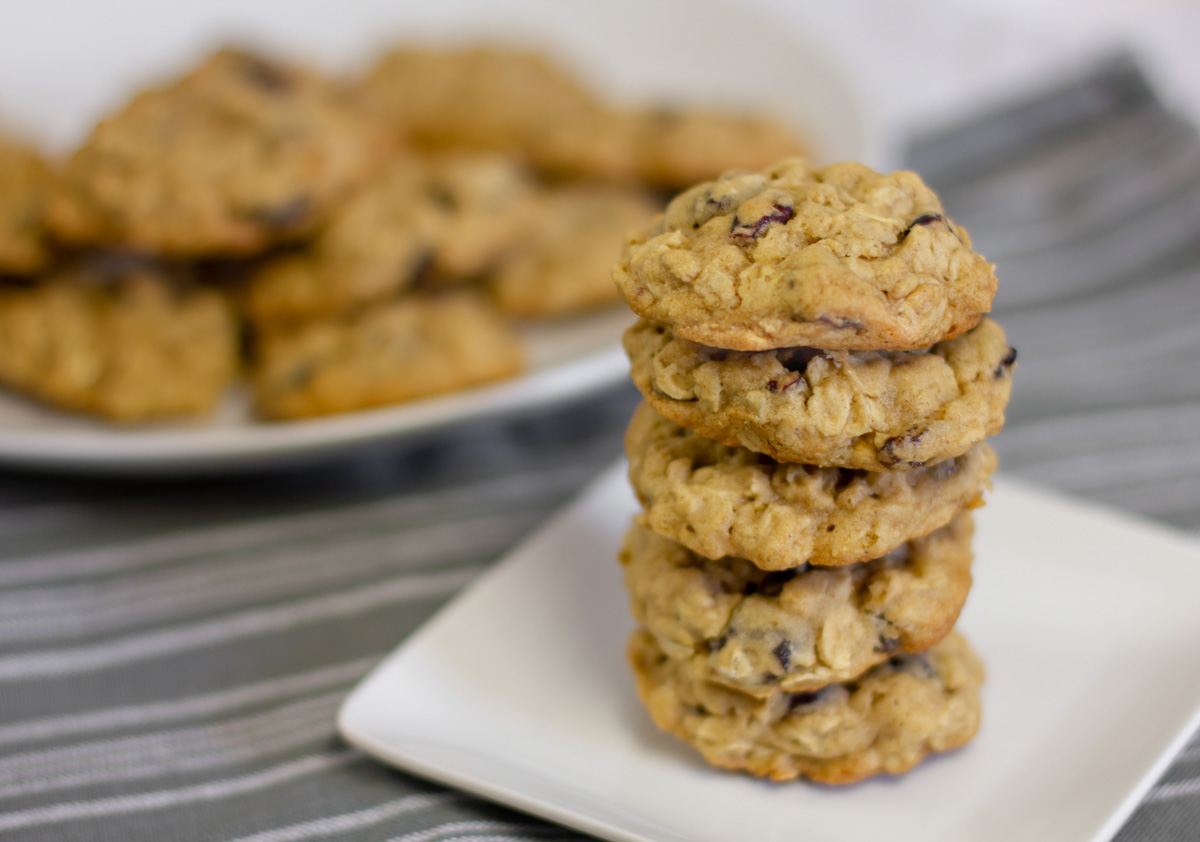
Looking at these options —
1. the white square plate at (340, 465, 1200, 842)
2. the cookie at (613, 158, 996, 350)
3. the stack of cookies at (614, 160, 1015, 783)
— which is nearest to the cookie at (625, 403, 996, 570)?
the stack of cookies at (614, 160, 1015, 783)

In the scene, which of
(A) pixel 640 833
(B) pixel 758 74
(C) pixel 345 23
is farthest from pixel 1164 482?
(C) pixel 345 23

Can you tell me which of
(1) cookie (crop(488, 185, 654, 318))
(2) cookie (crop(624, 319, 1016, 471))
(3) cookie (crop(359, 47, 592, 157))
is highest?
(3) cookie (crop(359, 47, 592, 157))

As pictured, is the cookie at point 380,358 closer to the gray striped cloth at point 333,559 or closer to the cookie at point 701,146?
the gray striped cloth at point 333,559

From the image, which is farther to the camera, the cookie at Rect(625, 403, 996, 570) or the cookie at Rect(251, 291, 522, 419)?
the cookie at Rect(251, 291, 522, 419)

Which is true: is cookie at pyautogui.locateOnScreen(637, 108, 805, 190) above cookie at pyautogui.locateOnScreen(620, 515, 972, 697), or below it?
above

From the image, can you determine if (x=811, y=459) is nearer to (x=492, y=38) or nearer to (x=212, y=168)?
(x=212, y=168)

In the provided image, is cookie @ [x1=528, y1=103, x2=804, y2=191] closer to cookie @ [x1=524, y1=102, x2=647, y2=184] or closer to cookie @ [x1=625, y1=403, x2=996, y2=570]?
cookie @ [x1=524, y1=102, x2=647, y2=184]

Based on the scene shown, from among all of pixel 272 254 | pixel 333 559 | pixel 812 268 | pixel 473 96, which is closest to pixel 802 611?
pixel 812 268

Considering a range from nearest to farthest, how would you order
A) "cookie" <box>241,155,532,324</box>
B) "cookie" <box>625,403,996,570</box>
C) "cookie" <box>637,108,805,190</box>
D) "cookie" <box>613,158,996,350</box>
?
"cookie" <box>613,158,996,350</box> → "cookie" <box>625,403,996,570</box> → "cookie" <box>241,155,532,324</box> → "cookie" <box>637,108,805,190</box>
